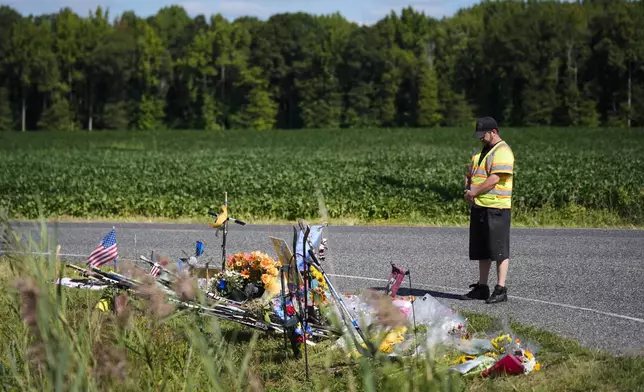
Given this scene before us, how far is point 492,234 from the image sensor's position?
902cm

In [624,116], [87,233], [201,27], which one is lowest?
[87,233]

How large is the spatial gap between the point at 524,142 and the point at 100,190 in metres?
34.0

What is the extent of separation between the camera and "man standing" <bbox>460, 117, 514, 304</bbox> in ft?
29.4

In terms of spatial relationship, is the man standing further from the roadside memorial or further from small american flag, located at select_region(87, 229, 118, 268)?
small american flag, located at select_region(87, 229, 118, 268)

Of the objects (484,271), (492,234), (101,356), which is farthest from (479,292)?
(101,356)

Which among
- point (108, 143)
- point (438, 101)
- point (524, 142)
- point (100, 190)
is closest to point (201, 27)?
point (438, 101)

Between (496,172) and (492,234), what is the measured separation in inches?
24.0

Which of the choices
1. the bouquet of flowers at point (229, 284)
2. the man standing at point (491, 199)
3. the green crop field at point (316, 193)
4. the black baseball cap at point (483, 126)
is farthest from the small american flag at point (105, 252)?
the green crop field at point (316, 193)

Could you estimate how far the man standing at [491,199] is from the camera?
8.96 metres

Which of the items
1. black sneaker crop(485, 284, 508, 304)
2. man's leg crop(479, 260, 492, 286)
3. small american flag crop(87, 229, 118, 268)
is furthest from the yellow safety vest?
small american flag crop(87, 229, 118, 268)

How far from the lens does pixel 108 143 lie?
5712 cm

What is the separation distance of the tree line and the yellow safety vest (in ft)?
279

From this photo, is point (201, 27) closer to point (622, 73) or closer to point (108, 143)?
point (622, 73)

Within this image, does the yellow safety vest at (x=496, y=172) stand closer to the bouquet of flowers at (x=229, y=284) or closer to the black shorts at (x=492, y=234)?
the black shorts at (x=492, y=234)
